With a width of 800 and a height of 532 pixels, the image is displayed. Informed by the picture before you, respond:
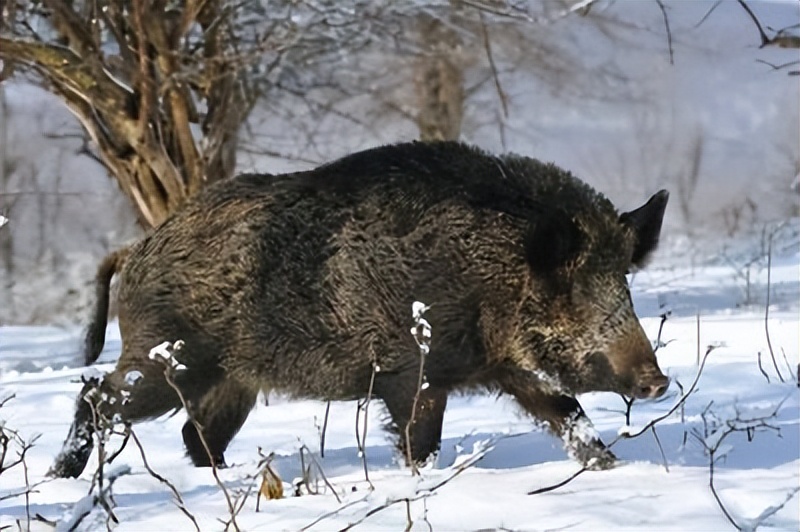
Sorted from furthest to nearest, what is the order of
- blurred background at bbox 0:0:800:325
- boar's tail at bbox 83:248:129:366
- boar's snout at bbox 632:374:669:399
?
blurred background at bbox 0:0:800:325 → boar's tail at bbox 83:248:129:366 → boar's snout at bbox 632:374:669:399

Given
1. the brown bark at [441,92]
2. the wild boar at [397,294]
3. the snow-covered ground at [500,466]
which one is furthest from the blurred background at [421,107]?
the wild boar at [397,294]

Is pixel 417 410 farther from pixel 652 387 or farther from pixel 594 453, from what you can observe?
pixel 652 387

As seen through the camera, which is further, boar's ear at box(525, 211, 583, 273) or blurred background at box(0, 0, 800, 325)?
blurred background at box(0, 0, 800, 325)

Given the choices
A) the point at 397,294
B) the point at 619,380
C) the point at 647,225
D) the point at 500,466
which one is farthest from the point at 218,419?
the point at 647,225

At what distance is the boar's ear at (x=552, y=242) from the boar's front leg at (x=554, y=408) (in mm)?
454

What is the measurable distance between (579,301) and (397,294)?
74 centimetres

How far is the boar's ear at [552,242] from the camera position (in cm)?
519

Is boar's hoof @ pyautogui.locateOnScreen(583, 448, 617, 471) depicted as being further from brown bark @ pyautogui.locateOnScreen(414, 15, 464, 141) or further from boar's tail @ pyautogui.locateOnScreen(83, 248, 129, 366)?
brown bark @ pyautogui.locateOnScreen(414, 15, 464, 141)

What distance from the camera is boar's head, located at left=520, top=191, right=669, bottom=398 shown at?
518 centimetres

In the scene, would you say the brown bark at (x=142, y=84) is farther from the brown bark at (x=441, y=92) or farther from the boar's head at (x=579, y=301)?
the boar's head at (x=579, y=301)

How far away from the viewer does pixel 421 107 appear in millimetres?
16578

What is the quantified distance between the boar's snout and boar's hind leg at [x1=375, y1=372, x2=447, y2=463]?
747 millimetres

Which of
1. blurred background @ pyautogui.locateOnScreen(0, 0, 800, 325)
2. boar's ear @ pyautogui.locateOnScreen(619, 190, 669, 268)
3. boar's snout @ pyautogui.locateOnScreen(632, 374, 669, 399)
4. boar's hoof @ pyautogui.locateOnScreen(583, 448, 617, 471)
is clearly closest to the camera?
boar's hoof @ pyautogui.locateOnScreen(583, 448, 617, 471)

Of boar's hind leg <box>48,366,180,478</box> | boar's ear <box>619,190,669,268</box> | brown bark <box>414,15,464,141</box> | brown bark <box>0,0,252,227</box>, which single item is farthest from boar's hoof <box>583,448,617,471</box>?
brown bark <box>414,15,464,141</box>
